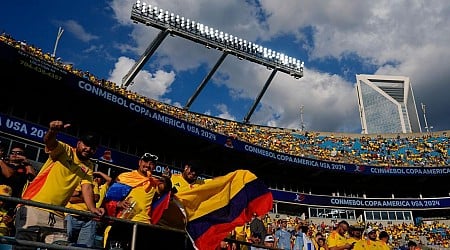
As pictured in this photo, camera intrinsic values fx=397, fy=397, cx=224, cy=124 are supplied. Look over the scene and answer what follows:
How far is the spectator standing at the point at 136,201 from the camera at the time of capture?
3.99 meters

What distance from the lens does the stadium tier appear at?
63.6 feet

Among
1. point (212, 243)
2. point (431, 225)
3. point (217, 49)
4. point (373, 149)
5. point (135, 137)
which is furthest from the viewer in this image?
point (373, 149)

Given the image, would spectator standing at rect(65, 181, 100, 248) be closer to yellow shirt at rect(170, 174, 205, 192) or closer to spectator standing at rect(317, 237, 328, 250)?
yellow shirt at rect(170, 174, 205, 192)

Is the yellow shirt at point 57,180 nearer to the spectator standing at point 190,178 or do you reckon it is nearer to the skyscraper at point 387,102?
the spectator standing at point 190,178

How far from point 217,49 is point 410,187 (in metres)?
22.5

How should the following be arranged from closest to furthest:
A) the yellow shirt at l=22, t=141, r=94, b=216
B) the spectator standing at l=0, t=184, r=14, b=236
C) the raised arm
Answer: the raised arm → the yellow shirt at l=22, t=141, r=94, b=216 → the spectator standing at l=0, t=184, r=14, b=236

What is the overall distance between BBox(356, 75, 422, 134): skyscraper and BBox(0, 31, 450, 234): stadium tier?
138 metres

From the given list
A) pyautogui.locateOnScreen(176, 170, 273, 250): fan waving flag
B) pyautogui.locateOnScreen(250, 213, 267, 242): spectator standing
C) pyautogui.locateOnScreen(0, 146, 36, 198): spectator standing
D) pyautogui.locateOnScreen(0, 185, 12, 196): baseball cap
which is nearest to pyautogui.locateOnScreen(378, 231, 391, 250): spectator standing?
pyautogui.locateOnScreen(250, 213, 267, 242): spectator standing

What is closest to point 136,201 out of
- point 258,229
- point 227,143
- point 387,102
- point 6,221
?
point 6,221

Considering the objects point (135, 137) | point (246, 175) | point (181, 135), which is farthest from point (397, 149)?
point (246, 175)

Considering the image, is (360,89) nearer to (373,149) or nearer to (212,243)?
(373,149)

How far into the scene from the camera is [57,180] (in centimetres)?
404

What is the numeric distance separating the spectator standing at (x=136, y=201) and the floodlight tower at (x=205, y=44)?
90.1ft

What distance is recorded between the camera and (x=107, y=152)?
2209 centimetres
